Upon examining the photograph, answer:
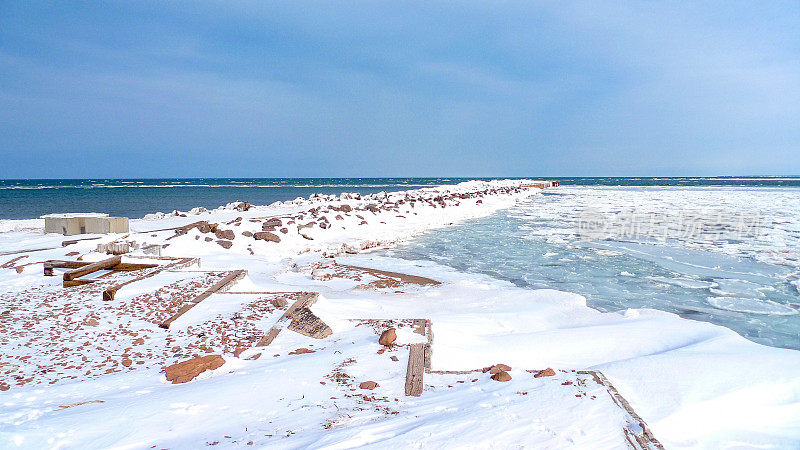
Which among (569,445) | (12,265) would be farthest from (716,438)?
(12,265)

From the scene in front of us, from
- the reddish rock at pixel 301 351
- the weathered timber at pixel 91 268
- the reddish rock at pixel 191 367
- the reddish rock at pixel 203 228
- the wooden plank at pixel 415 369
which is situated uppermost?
the reddish rock at pixel 203 228

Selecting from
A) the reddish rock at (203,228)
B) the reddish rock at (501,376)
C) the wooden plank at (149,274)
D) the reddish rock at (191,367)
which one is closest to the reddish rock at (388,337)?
the reddish rock at (501,376)

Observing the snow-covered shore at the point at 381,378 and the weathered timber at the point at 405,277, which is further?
the weathered timber at the point at 405,277

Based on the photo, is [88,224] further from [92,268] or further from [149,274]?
[149,274]

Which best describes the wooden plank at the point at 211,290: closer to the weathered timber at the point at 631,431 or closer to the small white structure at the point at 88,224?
the weathered timber at the point at 631,431

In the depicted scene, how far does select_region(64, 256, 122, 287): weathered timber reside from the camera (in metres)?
5.68

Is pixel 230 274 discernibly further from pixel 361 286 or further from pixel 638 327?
pixel 638 327

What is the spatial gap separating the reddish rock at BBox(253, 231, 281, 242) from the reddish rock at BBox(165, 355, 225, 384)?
658 cm

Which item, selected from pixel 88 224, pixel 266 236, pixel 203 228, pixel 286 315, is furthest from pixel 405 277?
pixel 88 224

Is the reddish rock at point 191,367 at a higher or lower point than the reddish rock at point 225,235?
lower

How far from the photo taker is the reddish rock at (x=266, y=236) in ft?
32.1

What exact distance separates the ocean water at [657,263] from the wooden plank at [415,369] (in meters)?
2.91

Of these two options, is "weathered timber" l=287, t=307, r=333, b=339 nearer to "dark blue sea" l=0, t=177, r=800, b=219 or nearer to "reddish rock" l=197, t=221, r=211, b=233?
"reddish rock" l=197, t=221, r=211, b=233

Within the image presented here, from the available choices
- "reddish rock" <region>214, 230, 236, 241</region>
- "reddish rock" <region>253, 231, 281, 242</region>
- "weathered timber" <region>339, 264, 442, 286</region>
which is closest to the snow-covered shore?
"weathered timber" <region>339, 264, 442, 286</region>
